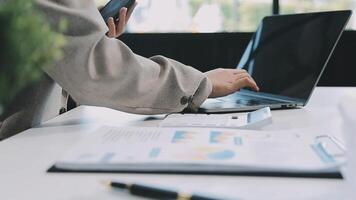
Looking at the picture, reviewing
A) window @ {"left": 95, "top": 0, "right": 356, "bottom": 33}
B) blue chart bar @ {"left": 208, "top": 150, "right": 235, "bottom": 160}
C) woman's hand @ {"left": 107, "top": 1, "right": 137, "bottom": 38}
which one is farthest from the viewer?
window @ {"left": 95, "top": 0, "right": 356, "bottom": 33}

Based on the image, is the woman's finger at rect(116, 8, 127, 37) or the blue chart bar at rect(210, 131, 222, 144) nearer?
the blue chart bar at rect(210, 131, 222, 144)

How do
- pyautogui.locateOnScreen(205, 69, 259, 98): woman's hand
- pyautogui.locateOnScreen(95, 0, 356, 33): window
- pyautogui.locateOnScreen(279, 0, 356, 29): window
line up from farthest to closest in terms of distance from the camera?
pyautogui.locateOnScreen(95, 0, 356, 33): window → pyautogui.locateOnScreen(279, 0, 356, 29): window → pyautogui.locateOnScreen(205, 69, 259, 98): woman's hand

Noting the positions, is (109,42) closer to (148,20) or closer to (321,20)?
(321,20)

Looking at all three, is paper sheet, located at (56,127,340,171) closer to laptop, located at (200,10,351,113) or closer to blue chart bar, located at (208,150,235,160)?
blue chart bar, located at (208,150,235,160)

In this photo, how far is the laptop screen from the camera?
3.60 ft

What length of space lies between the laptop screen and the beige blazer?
0.30 meters

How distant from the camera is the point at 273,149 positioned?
0.59 meters

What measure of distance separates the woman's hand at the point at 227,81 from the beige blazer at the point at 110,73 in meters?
0.07

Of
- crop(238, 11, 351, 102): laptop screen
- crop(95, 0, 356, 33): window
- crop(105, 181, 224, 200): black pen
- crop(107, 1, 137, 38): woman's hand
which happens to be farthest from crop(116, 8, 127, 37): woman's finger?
crop(95, 0, 356, 33): window

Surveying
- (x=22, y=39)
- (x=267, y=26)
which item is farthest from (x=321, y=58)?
(x=22, y=39)

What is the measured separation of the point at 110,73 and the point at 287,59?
59 cm

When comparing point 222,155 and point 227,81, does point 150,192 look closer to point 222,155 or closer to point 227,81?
point 222,155

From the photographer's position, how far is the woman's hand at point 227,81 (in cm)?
104

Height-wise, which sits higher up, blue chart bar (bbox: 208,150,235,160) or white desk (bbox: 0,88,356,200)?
blue chart bar (bbox: 208,150,235,160)
